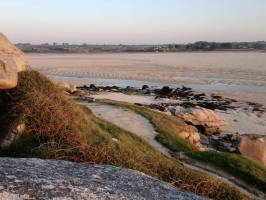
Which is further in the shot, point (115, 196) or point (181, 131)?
point (181, 131)

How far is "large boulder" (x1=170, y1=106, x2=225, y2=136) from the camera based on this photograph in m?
22.3

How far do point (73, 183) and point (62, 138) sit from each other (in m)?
4.11

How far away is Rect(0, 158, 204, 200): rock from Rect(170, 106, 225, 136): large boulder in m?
15.5

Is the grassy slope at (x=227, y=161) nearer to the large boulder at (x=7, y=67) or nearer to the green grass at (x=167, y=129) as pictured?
the green grass at (x=167, y=129)

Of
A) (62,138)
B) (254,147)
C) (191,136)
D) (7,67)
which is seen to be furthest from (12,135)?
(191,136)

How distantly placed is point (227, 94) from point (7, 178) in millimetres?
32650

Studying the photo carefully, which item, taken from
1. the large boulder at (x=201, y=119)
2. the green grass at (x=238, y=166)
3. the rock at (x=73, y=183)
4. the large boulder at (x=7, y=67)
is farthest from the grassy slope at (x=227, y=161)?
the rock at (x=73, y=183)

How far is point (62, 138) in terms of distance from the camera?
32.4ft

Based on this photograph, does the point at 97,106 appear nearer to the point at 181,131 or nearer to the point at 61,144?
the point at 181,131

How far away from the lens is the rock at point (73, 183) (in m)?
5.42

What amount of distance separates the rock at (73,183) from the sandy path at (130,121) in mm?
8023

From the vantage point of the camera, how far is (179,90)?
38000 mm

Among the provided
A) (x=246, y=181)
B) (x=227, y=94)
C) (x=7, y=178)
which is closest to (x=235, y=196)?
(x=246, y=181)

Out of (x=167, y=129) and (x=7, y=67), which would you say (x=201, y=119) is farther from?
(x=7, y=67)
